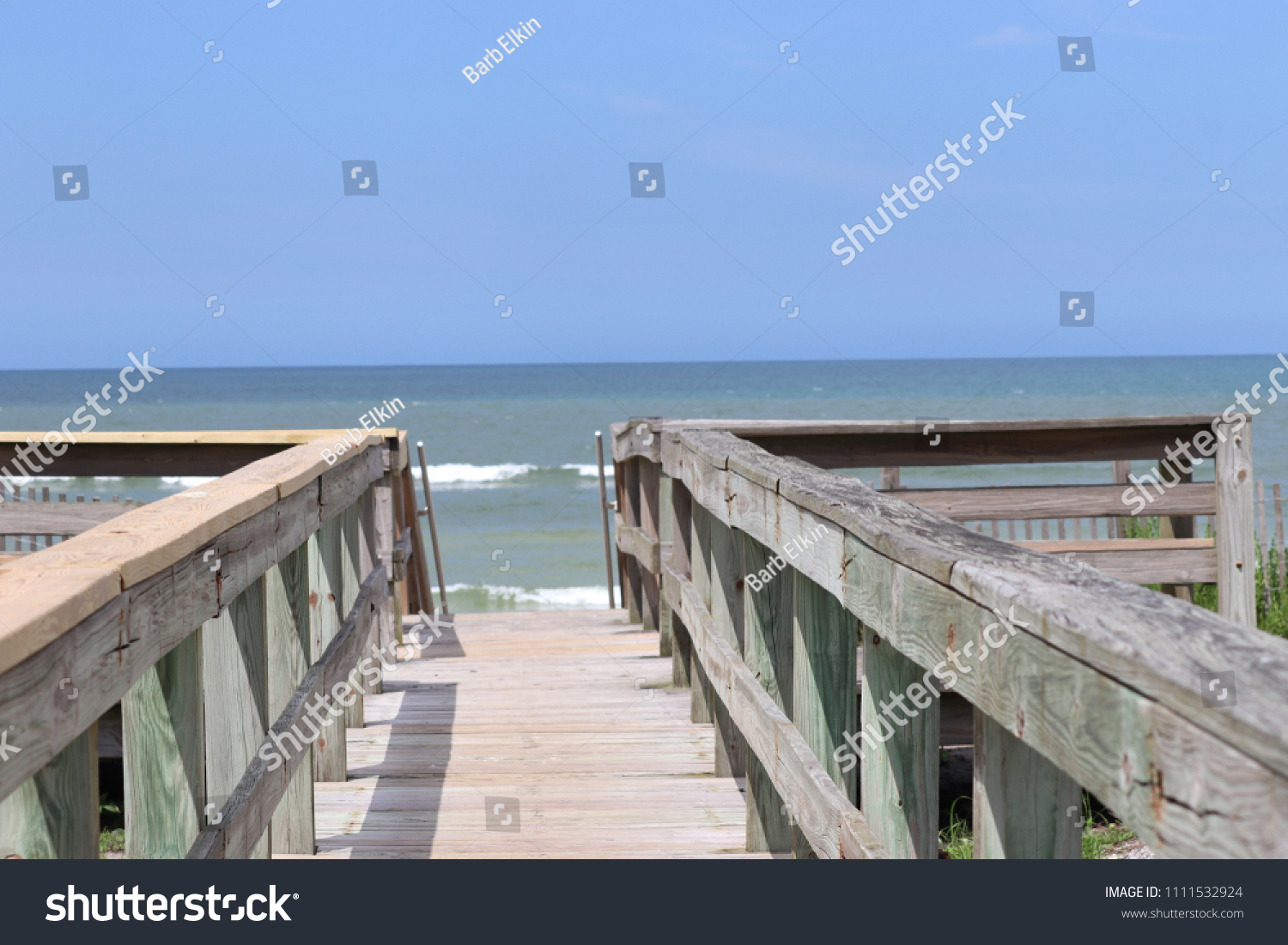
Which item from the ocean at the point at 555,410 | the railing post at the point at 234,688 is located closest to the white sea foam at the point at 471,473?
the ocean at the point at 555,410

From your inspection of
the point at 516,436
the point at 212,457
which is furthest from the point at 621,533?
the point at 516,436

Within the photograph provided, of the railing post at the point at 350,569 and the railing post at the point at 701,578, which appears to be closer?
the railing post at the point at 701,578

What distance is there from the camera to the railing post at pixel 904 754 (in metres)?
1.68

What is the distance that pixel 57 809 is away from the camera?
50.9 inches

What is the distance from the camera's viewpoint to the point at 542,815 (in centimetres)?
324

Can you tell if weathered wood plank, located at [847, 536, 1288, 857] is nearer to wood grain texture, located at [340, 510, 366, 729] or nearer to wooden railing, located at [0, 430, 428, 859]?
wooden railing, located at [0, 430, 428, 859]

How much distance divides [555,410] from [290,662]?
3941 cm

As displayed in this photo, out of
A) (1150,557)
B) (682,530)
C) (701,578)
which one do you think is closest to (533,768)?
(701,578)

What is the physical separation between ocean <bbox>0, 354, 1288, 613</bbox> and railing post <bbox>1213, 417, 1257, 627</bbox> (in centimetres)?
661

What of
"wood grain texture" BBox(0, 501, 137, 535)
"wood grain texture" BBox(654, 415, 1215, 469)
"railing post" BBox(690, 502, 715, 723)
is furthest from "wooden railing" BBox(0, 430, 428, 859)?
"wood grain texture" BBox(654, 415, 1215, 469)

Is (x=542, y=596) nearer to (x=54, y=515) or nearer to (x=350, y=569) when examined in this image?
(x=54, y=515)

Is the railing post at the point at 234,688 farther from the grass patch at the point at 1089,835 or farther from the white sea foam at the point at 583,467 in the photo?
the white sea foam at the point at 583,467

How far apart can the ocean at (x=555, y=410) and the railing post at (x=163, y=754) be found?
661 centimetres
